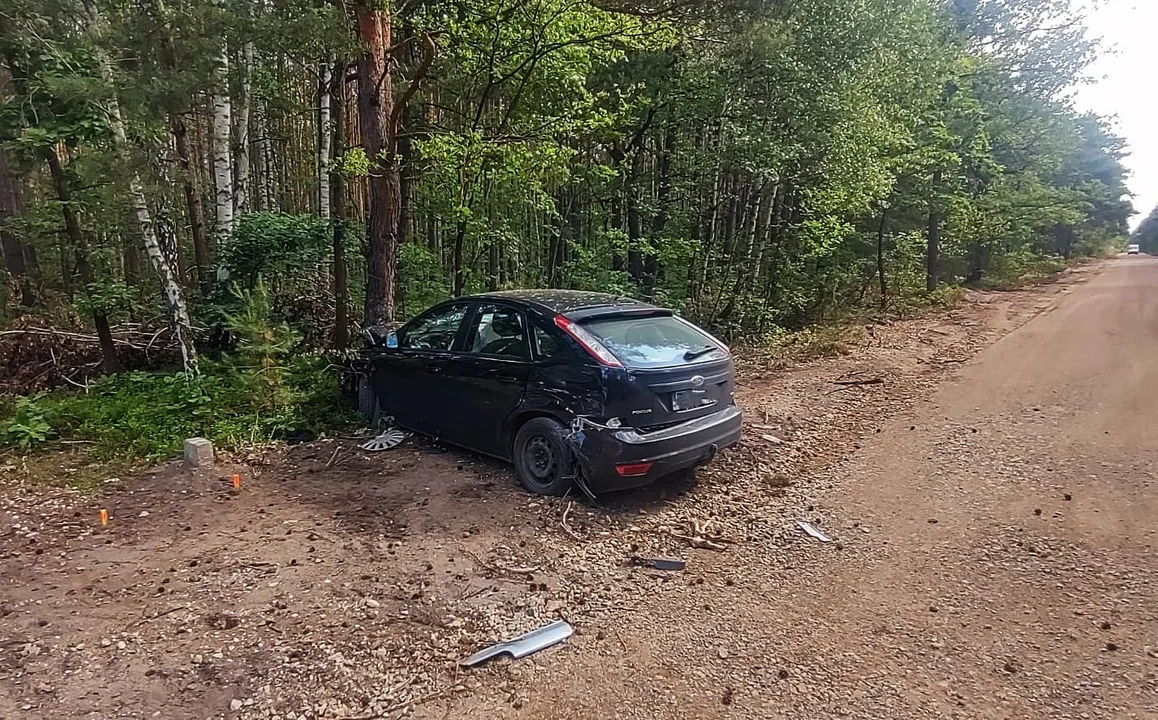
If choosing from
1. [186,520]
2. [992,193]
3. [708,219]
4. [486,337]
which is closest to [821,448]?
[486,337]

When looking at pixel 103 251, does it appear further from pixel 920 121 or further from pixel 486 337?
pixel 920 121

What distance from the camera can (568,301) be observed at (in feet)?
17.0

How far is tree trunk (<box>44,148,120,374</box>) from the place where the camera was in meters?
6.83

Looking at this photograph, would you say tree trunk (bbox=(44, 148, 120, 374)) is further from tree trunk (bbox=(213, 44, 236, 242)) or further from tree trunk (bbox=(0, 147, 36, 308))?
tree trunk (bbox=(0, 147, 36, 308))

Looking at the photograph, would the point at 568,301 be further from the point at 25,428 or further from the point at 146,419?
the point at 25,428

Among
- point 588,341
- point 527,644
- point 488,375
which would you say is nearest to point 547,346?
point 588,341

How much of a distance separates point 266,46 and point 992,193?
2003cm

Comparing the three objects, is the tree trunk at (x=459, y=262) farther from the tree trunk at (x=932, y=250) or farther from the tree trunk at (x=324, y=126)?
the tree trunk at (x=932, y=250)

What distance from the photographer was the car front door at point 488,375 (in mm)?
5004

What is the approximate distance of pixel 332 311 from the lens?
9.93 meters

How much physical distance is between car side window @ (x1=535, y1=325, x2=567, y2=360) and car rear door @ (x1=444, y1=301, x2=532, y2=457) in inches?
4.1

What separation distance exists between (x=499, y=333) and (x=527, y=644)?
8.43 feet

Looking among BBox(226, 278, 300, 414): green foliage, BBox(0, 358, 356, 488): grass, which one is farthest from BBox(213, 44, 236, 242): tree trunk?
BBox(226, 278, 300, 414): green foliage

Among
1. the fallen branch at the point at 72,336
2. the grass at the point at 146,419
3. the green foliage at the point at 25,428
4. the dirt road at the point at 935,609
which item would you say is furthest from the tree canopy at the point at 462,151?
the dirt road at the point at 935,609
